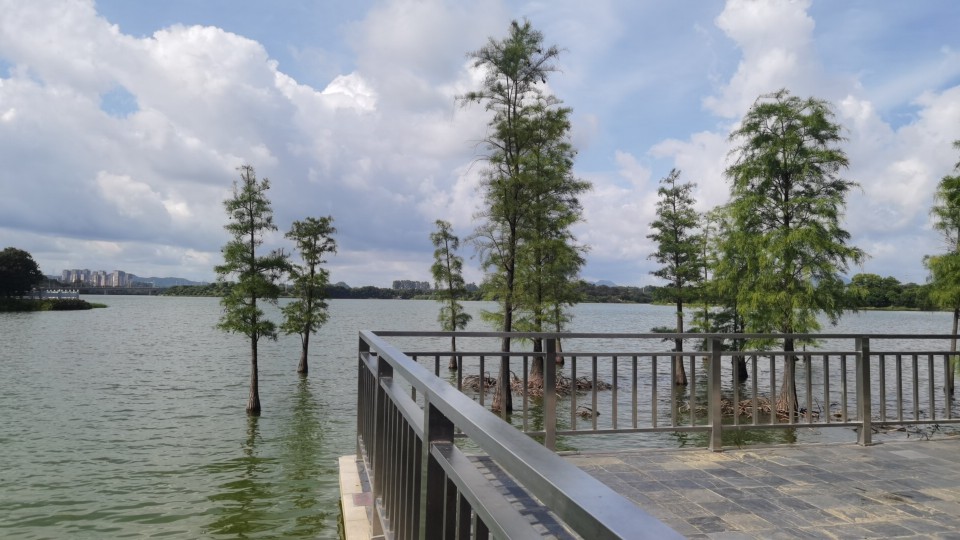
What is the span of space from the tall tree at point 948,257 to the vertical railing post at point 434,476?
22757 mm

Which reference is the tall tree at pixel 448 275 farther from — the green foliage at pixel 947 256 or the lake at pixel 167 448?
the green foliage at pixel 947 256

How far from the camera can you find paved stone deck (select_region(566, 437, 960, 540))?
12.3 ft

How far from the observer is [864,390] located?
20.3 ft

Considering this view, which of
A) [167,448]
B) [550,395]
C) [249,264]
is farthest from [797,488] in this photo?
[249,264]

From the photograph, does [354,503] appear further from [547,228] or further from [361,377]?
[547,228]

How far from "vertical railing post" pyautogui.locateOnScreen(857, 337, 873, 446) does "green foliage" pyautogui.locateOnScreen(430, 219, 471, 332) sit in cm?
2886

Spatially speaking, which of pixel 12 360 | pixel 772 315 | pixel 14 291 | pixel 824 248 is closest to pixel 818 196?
pixel 824 248

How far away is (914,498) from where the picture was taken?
440cm

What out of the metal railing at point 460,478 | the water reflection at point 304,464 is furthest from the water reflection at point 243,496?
the metal railing at point 460,478

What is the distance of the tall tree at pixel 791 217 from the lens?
17.9m

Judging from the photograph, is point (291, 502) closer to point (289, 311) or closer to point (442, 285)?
point (289, 311)

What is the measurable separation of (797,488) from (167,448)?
17280 millimetres

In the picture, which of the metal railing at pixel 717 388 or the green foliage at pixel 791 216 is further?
the green foliage at pixel 791 216

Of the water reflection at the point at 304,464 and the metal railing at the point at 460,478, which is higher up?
the metal railing at the point at 460,478
